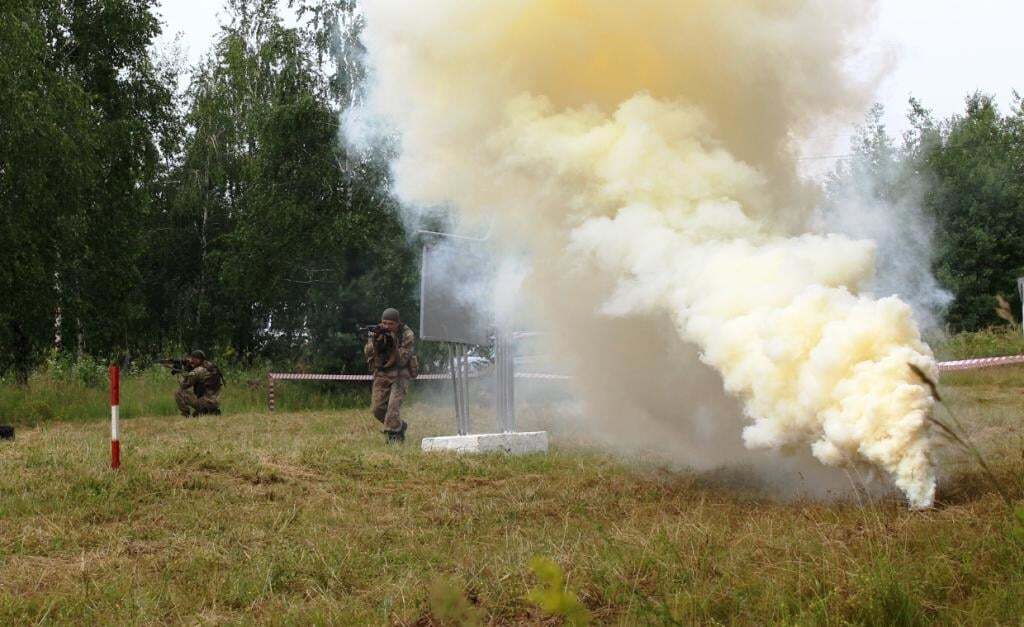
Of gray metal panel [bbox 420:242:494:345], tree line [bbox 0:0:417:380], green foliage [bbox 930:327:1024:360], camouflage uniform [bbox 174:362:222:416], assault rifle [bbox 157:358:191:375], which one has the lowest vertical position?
camouflage uniform [bbox 174:362:222:416]

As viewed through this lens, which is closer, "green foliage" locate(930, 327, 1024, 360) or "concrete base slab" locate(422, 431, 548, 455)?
"concrete base slab" locate(422, 431, 548, 455)

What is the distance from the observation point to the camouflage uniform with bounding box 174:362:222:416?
72.2 ft

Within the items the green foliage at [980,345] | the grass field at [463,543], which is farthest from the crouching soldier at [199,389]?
the green foliage at [980,345]

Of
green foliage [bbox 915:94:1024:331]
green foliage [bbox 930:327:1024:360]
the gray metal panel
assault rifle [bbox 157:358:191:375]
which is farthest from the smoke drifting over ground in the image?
green foliage [bbox 915:94:1024:331]

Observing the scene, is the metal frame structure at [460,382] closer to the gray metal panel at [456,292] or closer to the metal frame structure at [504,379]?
the gray metal panel at [456,292]

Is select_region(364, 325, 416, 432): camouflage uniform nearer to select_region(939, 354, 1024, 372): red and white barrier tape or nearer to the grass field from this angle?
the grass field

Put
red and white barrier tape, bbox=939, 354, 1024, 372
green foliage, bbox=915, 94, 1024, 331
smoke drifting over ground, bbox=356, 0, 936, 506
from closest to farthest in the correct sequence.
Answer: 1. smoke drifting over ground, bbox=356, 0, 936, 506
2. red and white barrier tape, bbox=939, 354, 1024, 372
3. green foliage, bbox=915, 94, 1024, 331

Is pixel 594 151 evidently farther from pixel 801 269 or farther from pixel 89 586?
pixel 89 586

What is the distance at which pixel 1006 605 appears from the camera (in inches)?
211

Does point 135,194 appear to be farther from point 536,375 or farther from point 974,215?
point 974,215

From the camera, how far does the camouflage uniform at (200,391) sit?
22.0 meters

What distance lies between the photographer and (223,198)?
130 feet

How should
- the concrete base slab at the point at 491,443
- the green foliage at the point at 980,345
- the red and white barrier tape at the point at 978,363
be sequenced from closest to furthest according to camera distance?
the concrete base slab at the point at 491,443, the red and white barrier tape at the point at 978,363, the green foliage at the point at 980,345

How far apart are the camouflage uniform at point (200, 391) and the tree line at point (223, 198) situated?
10.4 feet
